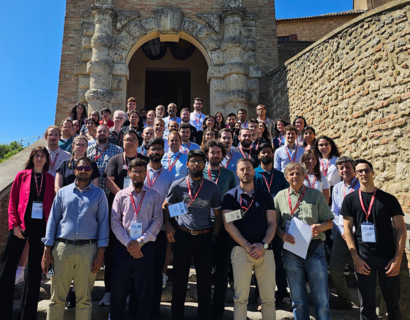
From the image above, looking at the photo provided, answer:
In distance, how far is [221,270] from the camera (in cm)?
366

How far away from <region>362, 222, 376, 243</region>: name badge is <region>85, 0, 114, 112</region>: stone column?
27.3ft

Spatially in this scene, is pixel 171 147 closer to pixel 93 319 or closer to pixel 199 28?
pixel 93 319

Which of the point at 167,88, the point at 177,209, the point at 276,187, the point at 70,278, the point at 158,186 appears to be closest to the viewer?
the point at 70,278

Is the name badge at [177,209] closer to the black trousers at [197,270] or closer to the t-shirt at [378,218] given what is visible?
the black trousers at [197,270]

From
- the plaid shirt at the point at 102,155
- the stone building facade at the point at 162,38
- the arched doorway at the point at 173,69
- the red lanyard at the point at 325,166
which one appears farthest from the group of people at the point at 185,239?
the arched doorway at the point at 173,69

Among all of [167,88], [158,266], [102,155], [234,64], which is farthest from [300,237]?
[167,88]

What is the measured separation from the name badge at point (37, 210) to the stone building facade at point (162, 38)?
6757mm

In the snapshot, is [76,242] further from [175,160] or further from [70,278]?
[175,160]

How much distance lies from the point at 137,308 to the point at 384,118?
5.28 metres

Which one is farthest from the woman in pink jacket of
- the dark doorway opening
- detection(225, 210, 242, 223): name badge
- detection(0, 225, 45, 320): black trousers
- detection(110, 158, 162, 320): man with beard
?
the dark doorway opening

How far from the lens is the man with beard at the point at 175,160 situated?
4.54 metres

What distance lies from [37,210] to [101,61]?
7.47 meters

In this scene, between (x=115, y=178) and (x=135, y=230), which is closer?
(x=135, y=230)

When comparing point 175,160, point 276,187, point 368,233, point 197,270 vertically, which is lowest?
point 197,270
